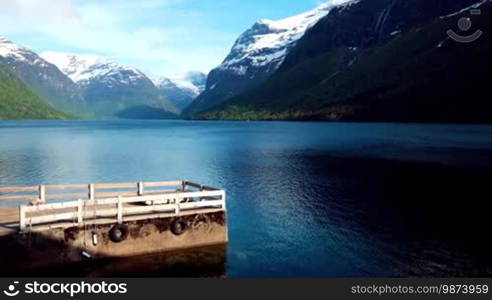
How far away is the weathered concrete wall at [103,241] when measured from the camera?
25319 millimetres

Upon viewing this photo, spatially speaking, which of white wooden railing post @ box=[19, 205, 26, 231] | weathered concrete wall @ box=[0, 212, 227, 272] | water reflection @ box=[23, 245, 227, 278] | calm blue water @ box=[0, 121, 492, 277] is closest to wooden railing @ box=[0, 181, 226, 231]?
white wooden railing post @ box=[19, 205, 26, 231]

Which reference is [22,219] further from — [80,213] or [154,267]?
[154,267]

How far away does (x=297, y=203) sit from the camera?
49.0 meters

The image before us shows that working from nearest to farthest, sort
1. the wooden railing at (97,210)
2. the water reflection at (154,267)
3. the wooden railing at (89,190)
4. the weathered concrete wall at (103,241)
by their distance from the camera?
1. the weathered concrete wall at (103,241)
2. the water reflection at (154,267)
3. the wooden railing at (97,210)
4. the wooden railing at (89,190)

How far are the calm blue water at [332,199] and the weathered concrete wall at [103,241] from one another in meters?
2.52

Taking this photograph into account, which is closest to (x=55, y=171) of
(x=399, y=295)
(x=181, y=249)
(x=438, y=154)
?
(x=181, y=249)

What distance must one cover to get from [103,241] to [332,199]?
2909 centimetres

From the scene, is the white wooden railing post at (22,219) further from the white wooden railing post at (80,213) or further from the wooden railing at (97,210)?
the white wooden railing post at (80,213)

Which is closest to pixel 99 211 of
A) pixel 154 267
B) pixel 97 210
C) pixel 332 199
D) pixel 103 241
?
pixel 97 210

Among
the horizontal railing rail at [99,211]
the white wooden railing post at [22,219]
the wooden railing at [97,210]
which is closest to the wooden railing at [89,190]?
the wooden railing at [97,210]

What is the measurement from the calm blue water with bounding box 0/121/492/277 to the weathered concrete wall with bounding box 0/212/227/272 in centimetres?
Result: 252

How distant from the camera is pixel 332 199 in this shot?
5112 centimetres

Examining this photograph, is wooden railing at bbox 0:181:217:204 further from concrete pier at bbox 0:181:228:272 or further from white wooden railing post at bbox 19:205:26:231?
white wooden railing post at bbox 19:205:26:231

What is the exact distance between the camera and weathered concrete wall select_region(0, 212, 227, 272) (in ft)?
83.1
